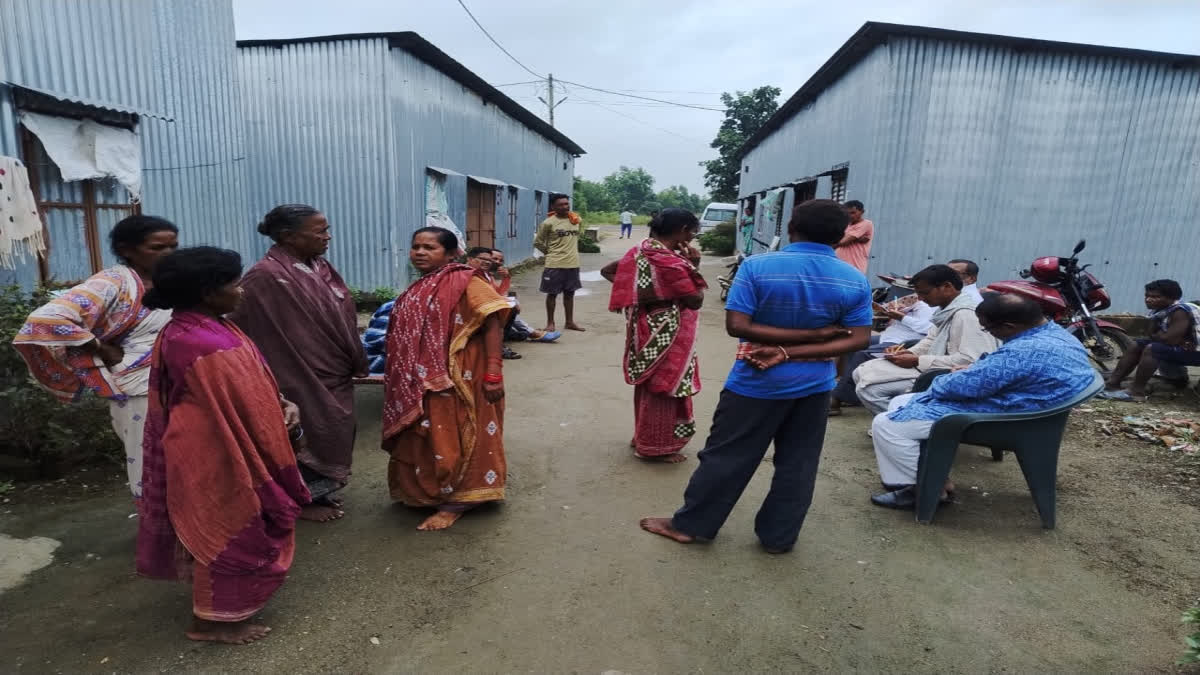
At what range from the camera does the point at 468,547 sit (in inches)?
117

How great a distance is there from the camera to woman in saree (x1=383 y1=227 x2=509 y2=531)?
2.99 m

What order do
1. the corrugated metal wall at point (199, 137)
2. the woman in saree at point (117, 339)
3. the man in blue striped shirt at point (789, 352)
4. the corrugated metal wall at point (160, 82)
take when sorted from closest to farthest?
1. the woman in saree at point (117, 339)
2. the man in blue striped shirt at point (789, 352)
3. the corrugated metal wall at point (160, 82)
4. the corrugated metal wall at point (199, 137)

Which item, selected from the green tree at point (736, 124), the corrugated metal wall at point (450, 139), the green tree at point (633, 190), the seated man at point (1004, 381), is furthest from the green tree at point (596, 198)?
the seated man at point (1004, 381)

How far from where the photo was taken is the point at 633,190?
61.2 meters

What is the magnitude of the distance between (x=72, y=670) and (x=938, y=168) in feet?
30.1

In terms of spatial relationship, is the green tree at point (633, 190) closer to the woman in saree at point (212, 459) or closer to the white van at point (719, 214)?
the white van at point (719, 214)

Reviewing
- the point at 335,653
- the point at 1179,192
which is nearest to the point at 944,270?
the point at 335,653

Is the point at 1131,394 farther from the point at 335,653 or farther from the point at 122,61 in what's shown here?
the point at 122,61

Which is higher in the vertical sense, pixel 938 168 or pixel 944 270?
pixel 938 168

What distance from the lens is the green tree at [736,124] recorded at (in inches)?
1185

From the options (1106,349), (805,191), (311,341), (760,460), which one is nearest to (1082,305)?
(1106,349)

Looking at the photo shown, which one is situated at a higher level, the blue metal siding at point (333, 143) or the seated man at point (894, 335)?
the blue metal siding at point (333, 143)

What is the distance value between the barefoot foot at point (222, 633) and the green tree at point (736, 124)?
96.9ft

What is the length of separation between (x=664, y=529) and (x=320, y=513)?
5.44 ft
